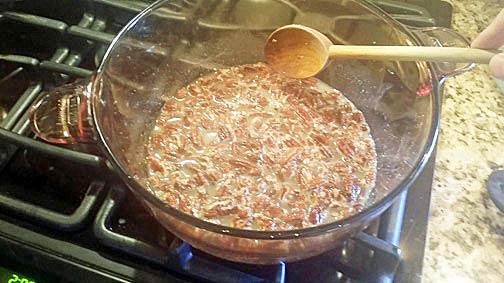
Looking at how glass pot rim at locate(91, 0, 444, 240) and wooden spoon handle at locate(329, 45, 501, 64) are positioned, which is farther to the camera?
wooden spoon handle at locate(329, 45, 501, 64)

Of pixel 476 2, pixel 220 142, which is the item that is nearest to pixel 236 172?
pixel 220 142

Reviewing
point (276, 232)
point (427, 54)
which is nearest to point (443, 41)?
point (427, 54)

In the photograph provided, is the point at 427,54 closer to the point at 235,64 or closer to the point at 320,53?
the point at 320,53

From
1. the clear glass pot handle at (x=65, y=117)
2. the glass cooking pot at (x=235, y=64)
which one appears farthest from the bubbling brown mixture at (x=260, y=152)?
the clear glass pot handle at (x=65, y=117)

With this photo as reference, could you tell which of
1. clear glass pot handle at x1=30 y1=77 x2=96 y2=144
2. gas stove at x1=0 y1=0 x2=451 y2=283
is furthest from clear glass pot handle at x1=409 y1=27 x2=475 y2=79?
clear glass pot handle at x1=30 y1=77 x2=96 y2=144

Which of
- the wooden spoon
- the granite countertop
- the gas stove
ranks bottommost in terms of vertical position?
the gas stove

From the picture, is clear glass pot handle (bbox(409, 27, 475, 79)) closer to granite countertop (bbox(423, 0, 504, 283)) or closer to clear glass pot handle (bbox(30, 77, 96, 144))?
granite countertop (bbox(423, 0, 504, 283))

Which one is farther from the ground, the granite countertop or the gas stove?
the granite countertop
